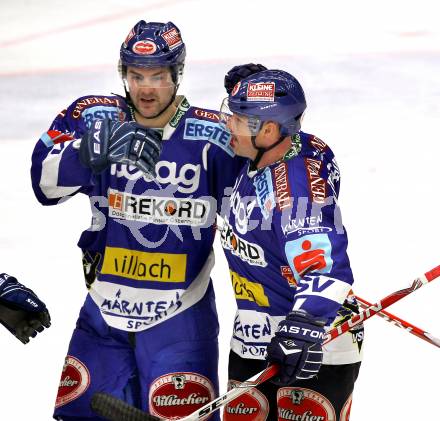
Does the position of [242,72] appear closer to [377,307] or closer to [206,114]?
[206,114]

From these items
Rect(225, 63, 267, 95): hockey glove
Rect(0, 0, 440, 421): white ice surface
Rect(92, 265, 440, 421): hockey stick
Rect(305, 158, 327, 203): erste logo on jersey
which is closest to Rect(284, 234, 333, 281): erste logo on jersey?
Rect(305, 158, 327, 203): erste logo on jersey

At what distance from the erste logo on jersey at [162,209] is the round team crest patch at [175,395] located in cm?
47

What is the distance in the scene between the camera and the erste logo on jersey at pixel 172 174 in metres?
4.57

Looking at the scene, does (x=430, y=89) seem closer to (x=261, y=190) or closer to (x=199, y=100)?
(x=199, y=100)

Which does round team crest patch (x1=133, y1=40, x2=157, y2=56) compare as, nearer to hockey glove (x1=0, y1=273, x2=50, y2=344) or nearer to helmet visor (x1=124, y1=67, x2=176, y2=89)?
helmet visor (x1=124, y1=67, x2=176, y2=89)

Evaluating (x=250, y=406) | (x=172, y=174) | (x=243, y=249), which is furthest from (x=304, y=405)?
(x=172, y=174)

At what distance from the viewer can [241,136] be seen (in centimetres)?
441

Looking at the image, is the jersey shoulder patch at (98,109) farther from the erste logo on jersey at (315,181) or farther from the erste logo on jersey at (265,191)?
the erste logo on jersey at (315,181)

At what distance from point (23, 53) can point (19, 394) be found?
9.43ft

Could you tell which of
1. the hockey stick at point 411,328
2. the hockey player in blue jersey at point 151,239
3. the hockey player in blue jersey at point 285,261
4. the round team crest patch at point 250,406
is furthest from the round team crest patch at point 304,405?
the hockey stick at point 411,328

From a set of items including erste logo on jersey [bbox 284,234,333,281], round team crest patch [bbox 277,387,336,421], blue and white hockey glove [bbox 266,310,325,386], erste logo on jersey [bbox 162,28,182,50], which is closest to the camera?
blue and white hockey glove [bbox 266,310,325,386]

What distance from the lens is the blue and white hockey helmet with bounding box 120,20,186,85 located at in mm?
4488

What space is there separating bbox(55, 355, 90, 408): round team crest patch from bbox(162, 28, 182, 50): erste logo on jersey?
3.33ft

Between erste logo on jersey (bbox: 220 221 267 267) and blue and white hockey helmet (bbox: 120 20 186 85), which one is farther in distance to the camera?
blue and white hockey helmet (bbox: 120 20 186 85)
